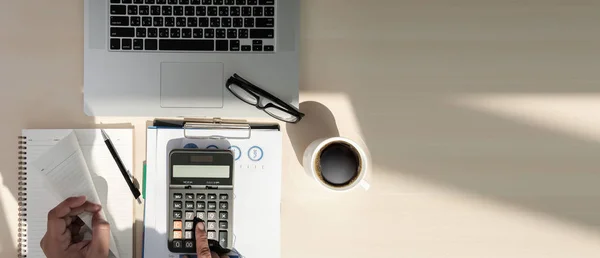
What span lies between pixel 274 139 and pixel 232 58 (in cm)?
15

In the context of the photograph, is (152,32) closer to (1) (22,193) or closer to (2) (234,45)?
(2) (234,45)

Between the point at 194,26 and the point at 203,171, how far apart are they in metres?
0.24

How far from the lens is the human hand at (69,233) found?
86cm

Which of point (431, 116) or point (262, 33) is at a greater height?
point (262, 33)

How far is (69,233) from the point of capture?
2.89 feet

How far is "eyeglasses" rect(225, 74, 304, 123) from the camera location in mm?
856

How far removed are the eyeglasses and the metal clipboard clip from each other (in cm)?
5

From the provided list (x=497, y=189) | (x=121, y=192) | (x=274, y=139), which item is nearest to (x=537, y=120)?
(x=497, y=189)

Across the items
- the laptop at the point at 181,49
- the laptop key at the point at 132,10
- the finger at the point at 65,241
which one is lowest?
the finger at the point at 65,241

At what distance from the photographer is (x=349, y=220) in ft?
2.93

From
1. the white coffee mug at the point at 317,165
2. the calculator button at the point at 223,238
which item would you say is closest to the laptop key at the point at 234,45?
the white coffee mug at the point at 317,165

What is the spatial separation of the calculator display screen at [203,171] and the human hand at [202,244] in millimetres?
81

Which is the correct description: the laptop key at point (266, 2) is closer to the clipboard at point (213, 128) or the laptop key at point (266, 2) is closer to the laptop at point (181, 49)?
the laptop at point (181, 49)

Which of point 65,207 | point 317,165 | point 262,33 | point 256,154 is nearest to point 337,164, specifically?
point 317,165
